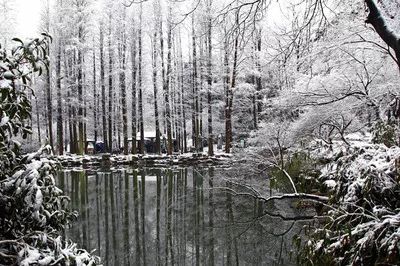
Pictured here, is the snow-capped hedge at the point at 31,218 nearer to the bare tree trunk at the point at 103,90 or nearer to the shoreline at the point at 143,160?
the shoreline at the point at 143,160

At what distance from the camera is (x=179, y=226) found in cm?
926

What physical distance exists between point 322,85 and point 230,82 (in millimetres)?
15443

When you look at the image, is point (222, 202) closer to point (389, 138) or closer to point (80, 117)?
point (389, 138)

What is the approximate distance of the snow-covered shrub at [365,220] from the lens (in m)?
3.48

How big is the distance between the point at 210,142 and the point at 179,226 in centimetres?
1642

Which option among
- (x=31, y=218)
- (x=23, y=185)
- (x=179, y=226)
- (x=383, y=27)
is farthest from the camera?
(x=179, y=226)

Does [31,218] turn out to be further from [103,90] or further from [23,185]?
[103,90]

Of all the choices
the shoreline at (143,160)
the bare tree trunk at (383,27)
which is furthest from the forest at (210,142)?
the shoreline at (143,160)

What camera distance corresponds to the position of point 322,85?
11203 mm

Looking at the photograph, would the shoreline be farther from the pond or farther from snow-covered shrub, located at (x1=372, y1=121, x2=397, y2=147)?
snow-covered shrub, located at (x1=372, y1=121, x2=397, y2=147)

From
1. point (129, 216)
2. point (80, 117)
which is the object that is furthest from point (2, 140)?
point (80, 117)

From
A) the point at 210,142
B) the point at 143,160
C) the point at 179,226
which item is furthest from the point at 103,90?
the point at 179,226

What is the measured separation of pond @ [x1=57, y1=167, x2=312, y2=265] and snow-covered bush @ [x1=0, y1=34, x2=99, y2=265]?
3.35 meters

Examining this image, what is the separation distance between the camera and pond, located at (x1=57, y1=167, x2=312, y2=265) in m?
7.23
